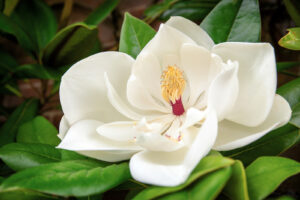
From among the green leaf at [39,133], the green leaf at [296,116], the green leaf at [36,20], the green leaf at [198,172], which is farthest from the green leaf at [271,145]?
the green leaf at [36,20]

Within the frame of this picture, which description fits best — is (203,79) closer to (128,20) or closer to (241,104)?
(241,104)

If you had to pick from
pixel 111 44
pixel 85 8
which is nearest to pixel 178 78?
pixel 111 44

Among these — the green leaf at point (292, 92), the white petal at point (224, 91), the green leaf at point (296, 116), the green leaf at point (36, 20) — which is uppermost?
the white petal at point (224, 91)

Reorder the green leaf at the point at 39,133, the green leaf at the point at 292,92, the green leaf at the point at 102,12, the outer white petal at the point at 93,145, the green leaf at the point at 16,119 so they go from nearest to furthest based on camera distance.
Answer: the outer white petal at the point at 93,145 < the green leaf at the point at 292,92 < the green leaf at the point at 39,133 < the green leaf at the point at 16,119 < the green leaf at the point at 102,12

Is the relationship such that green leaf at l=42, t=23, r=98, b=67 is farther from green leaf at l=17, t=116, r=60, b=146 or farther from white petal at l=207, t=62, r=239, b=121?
white petal at l=207, t=62, r=239, b=121

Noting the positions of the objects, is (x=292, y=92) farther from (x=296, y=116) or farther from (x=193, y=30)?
(x=193, y=30)

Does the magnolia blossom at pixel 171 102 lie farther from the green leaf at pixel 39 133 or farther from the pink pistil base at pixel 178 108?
the green leaf at pixel 39 133

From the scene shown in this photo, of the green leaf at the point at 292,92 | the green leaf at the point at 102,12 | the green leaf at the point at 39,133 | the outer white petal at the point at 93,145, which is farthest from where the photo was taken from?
the green leaf at the point at 102,12

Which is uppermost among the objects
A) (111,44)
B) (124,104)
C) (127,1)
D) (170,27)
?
(170,27)
